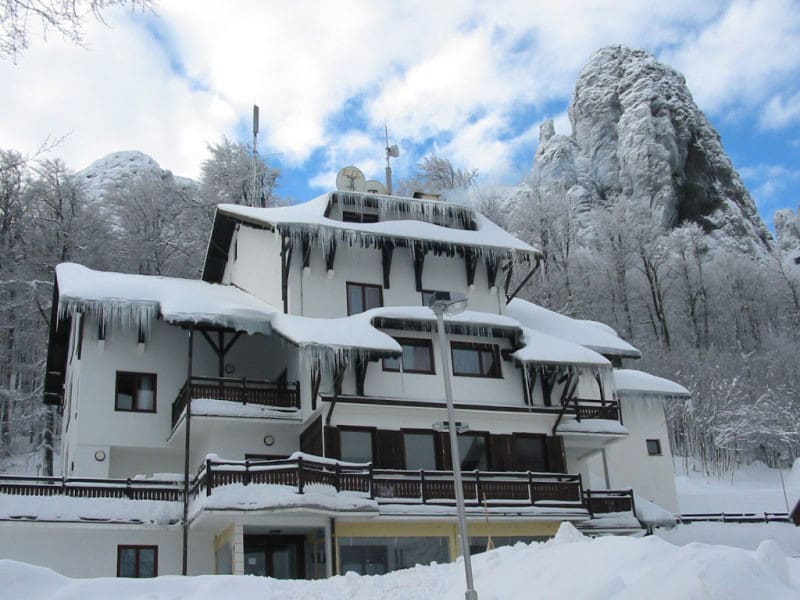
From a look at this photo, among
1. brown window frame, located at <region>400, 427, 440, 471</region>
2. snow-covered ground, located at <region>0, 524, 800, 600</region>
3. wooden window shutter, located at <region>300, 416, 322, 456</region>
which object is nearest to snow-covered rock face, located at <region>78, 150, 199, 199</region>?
wooden window shutter, located at <region>300, 416, 322, 456</region>

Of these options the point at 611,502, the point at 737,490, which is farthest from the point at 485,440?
the point at 737,490

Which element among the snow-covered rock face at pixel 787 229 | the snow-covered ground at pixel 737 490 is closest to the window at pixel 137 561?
the snow-covered ground at pixel 737 490

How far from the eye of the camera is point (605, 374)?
93.1ft

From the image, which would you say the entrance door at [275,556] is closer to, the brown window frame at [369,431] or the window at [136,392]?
the brown window frame at [369,431]

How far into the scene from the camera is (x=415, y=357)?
27406 mm

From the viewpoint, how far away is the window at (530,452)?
2752 cm

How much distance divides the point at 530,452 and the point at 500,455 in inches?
48.8

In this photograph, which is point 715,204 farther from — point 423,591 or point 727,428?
point 423,591

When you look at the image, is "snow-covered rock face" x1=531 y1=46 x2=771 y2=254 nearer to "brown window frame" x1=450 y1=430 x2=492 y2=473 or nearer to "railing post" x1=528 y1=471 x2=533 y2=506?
"brown window frame" x1=450 y1=430 x2=492 y2=473

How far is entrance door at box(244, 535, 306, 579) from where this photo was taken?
23625 mm

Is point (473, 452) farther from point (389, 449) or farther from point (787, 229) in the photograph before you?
point (787, 229)

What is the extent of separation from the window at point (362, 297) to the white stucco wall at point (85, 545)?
938 centimetres

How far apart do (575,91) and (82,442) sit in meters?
93.4

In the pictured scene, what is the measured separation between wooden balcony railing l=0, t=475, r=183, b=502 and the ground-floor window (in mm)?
4810
